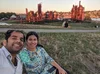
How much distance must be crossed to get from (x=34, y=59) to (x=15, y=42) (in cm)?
115

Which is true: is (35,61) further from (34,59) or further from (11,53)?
(11,53)

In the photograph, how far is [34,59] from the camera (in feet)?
10.4

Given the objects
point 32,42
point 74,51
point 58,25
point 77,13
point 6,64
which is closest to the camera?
point 6,64

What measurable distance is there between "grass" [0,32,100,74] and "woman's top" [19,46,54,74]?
3002 millimetres

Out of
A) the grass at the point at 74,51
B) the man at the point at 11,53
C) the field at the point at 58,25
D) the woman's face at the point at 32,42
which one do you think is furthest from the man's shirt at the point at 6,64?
the field at the point at 58,25

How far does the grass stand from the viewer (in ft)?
21.2

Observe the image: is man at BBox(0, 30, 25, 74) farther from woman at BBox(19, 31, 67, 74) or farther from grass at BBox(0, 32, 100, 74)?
grass at BBox(0, 32, 100, 74)

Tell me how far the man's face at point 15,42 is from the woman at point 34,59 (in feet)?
3.28

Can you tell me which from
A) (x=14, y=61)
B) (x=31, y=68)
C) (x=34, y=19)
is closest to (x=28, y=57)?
(x=31, y=68)

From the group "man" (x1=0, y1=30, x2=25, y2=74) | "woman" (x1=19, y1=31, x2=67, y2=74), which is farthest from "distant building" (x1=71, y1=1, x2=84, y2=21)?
"man" (x1=0, y1=30, x2=25, y2=74)

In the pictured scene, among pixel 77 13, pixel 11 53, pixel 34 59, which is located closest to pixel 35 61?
pixel 34 59

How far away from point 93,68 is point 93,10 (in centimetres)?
496

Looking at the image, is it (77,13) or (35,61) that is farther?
(77,13)

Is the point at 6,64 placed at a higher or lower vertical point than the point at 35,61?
higher
